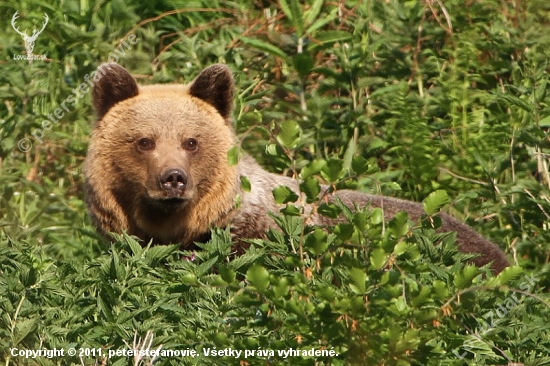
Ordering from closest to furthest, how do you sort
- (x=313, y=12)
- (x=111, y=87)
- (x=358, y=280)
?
(x=358, y=280)
(x=111, y=87)
(x=313, y=12)

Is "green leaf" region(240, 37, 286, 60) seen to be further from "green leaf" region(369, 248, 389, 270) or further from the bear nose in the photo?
"green leaf" region(369, 248, 389, 270)

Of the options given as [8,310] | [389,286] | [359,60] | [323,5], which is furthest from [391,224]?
[323,5]

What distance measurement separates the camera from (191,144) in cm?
703

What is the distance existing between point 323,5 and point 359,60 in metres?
1.22

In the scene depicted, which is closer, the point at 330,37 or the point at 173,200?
the point at 173,200

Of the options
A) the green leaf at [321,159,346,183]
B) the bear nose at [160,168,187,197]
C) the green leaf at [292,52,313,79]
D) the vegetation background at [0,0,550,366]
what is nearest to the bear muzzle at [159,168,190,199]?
the bear nose at [160,168,187,197]

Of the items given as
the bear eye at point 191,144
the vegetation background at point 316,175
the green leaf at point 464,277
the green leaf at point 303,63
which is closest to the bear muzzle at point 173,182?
the bear eye at point 191,144

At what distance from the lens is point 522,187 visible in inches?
292

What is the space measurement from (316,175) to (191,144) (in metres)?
1.38

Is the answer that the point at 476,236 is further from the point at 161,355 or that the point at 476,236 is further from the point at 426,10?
the point at 161,355

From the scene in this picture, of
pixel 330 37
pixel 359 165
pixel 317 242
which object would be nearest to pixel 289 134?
pixel 359 165

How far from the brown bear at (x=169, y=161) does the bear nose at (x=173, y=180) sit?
0.09 m

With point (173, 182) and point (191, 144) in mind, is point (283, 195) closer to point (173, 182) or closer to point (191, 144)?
point (173, 182)

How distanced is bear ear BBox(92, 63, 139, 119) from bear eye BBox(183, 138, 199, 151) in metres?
0.53
